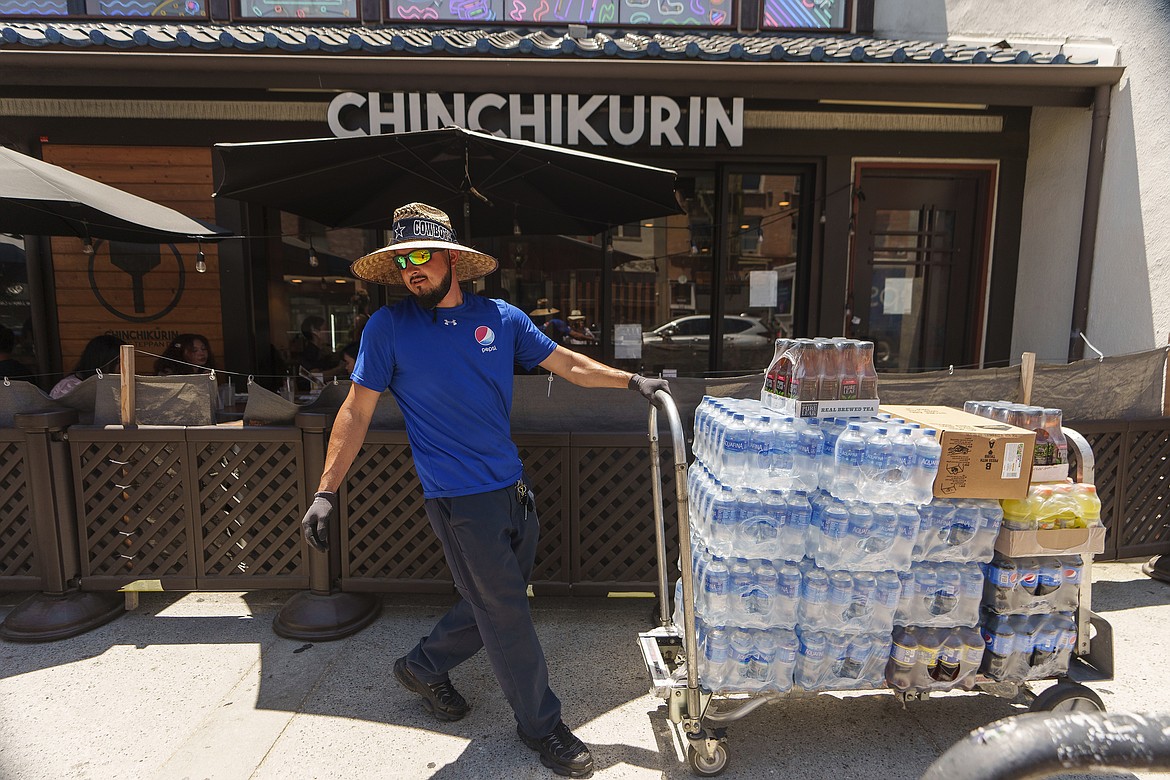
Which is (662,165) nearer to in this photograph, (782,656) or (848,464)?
(848,464)

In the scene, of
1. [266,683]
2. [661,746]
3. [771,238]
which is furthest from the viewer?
[771,238]

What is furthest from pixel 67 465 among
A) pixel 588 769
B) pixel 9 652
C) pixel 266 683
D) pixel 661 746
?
pixel 661 746

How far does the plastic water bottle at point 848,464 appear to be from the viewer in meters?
2.31

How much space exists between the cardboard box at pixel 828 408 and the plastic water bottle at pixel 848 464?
14 cm

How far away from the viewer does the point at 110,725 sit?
2709 millimetres

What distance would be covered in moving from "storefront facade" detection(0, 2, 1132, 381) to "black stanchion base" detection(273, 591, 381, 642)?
10.5 feet

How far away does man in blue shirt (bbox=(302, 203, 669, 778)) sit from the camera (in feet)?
7.98

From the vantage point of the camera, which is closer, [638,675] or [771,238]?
[638,675]

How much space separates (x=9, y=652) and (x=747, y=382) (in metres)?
4.38

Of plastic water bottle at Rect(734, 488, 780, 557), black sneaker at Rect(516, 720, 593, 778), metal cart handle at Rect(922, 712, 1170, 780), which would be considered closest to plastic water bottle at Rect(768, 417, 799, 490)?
plastic water bottle at Rect(734, 488, 780, 557)

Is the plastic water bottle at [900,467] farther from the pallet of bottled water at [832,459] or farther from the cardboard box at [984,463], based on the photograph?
the cardboard box at [984,463]

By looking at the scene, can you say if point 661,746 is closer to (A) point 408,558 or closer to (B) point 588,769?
(B) point 588,769

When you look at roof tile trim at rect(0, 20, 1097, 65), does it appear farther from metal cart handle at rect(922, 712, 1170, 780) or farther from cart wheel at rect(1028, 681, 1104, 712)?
metal cart handle at rect(922, 712, 1170, 780)

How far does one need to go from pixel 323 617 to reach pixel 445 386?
1886 mm
